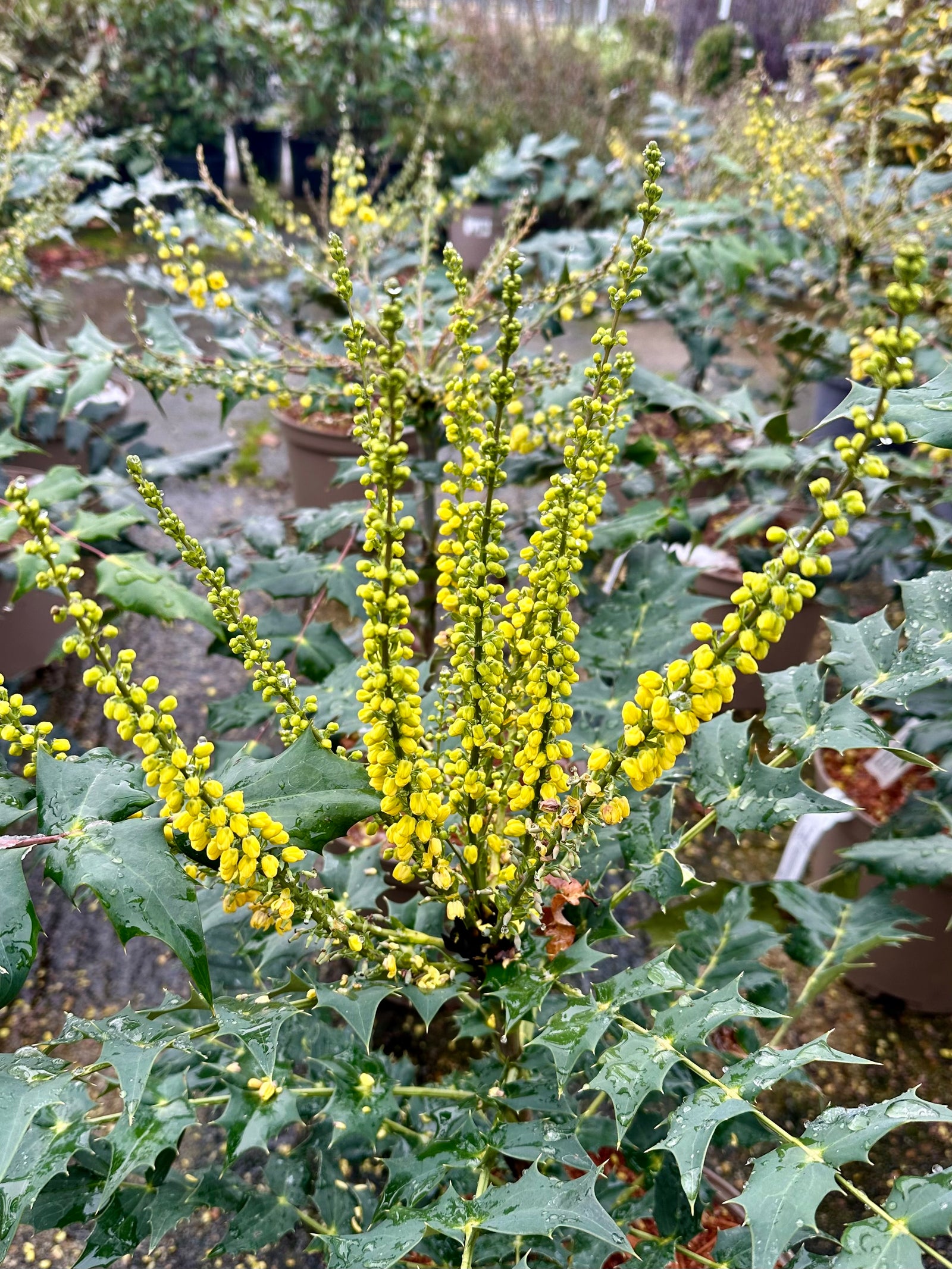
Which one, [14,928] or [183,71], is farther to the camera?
[183,71]

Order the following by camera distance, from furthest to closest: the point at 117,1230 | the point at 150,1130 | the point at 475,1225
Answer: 1. the point at 117,1230
2. the point at 150,1130
3. the point at 475,1225

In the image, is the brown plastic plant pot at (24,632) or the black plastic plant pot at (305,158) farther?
the black plastic plant pot at (305,158)

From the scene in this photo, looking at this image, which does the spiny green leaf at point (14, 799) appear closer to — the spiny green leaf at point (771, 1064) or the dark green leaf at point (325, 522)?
the spiny green leaf at point (771, 1064)

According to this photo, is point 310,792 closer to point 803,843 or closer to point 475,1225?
point 475,1225

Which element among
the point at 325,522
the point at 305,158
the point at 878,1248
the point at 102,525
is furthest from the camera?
the point at 305,158

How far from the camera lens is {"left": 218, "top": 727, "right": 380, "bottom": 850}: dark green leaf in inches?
31.3

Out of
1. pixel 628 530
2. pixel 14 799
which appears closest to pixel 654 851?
pixel 628 530

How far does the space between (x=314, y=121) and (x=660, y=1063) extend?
7027 mm

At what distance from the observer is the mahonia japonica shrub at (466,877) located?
70cm

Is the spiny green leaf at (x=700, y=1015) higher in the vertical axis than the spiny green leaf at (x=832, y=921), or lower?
higher

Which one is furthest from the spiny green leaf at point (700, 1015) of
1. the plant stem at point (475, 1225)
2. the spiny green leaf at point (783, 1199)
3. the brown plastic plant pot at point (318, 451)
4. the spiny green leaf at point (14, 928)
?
the brown plastic plant pot at point (318, 451)

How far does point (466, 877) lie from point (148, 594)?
737 millimetres

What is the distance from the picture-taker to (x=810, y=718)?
1.04 meters

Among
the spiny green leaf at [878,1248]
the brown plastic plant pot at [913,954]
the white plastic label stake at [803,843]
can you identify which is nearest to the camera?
the spiny green leaf at [878,1248]
